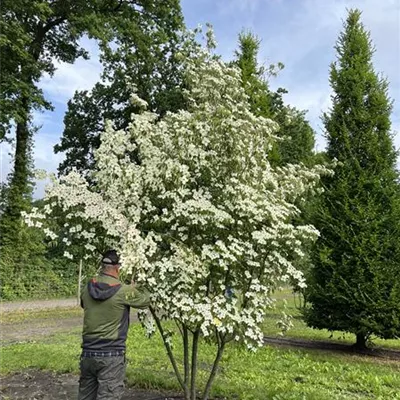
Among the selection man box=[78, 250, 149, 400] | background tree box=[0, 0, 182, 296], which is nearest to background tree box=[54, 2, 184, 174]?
background tree box=[0, 0, 182, 296]

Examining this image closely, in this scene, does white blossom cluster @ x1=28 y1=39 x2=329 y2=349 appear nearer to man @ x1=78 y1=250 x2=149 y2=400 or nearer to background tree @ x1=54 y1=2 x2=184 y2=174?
man @ x1=78 y1=250 x2=149 y2=400

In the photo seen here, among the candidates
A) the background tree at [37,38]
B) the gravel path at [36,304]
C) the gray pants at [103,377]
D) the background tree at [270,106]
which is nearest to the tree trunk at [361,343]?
the background tree at [270,106]

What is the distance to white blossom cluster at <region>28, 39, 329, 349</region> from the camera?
432 centimetres

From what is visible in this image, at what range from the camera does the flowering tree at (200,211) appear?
432 cm

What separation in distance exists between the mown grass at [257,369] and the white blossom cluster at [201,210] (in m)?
1.46

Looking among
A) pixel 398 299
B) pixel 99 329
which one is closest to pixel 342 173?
pixel 398 299

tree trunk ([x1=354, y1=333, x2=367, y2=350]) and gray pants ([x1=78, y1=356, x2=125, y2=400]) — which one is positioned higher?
gray pants ([x1=78, y1=356, x2=125, y2=400])

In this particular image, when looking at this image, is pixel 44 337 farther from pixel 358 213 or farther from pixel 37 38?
pixel 37 38

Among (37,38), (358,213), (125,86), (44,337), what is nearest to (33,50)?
(37,38)

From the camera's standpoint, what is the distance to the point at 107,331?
4.00 m

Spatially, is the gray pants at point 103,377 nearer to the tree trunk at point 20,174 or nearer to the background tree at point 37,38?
the background tree at point 37,38

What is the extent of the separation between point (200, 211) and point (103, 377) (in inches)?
66.7

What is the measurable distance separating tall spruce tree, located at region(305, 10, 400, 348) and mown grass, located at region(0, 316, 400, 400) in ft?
2.96

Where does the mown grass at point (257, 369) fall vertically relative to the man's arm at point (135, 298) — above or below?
below
